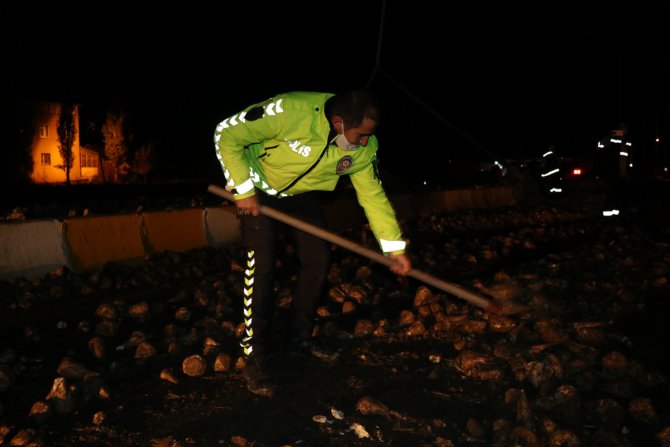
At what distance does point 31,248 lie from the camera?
19.4ft

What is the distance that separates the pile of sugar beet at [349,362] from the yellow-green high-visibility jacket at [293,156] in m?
0.59

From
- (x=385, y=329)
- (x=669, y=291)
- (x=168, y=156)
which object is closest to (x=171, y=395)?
(x=385, y=329)

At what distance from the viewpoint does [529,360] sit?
3986 mm

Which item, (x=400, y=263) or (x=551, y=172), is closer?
(x=400, y=263)

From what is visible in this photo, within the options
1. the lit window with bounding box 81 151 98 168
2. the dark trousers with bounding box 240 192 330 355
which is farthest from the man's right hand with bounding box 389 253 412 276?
the lit window with bounding box 81 151 98 168

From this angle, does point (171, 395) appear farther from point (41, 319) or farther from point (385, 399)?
point (41, 319)

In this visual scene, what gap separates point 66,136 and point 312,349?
1977 inches

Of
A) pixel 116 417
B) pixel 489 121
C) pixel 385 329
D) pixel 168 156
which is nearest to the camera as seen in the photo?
pixel 116 417

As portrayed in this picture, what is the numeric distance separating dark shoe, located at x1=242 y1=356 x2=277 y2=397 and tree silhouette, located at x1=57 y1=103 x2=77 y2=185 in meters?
48.4

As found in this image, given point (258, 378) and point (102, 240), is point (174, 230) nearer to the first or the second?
point (102, 240)

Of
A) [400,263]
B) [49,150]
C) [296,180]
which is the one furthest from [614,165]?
[49,150]

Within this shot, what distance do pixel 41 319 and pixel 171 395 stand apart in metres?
1.91

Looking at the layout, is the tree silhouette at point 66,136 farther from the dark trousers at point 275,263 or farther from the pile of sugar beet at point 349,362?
the dark trousers at point 275,263

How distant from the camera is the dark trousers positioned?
4.09 metres
